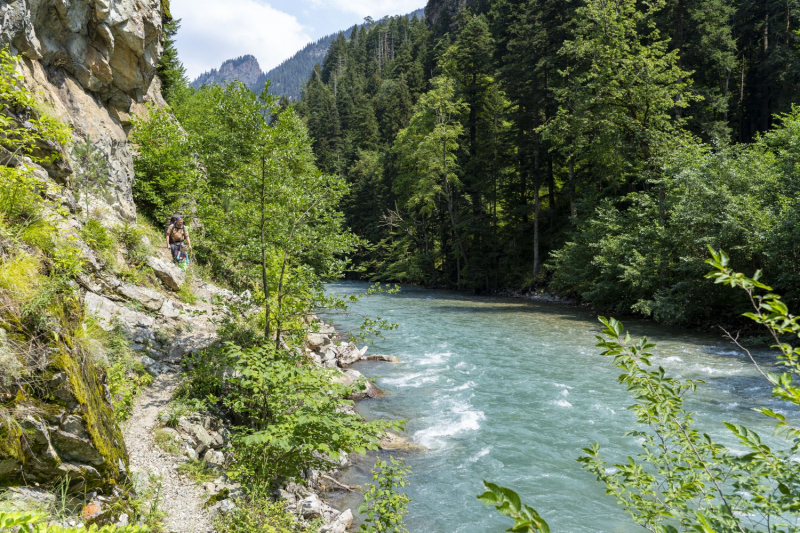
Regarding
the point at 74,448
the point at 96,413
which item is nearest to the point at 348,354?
the point at 96,413

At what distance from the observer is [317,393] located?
16.9 feet

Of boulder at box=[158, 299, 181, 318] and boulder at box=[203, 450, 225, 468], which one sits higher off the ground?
boulder at box=[158, 299, 181, 318]

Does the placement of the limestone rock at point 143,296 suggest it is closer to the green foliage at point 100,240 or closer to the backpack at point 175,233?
the green foliage at point 100,240

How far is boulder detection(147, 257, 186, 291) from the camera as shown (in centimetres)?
920

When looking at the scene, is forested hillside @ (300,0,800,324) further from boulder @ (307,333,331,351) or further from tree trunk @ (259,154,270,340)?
boulder @ (307,333,331,351)

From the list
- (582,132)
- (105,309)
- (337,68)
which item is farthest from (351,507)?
(337,68)

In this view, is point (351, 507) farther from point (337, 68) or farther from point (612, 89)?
point (337, 68)

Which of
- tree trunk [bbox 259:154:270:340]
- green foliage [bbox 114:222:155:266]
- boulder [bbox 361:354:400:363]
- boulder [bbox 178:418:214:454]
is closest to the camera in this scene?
boulder [bbox 178:418:214:454]

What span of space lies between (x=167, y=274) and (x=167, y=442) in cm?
508

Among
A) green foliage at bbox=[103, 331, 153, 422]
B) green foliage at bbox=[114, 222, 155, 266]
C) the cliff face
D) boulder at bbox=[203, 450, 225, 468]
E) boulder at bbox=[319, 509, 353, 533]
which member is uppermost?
the cliff face

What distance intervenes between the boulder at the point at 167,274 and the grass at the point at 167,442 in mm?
4796

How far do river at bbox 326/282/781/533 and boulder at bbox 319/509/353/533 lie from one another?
2.55 ft

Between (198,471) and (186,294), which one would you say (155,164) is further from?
(198,471)

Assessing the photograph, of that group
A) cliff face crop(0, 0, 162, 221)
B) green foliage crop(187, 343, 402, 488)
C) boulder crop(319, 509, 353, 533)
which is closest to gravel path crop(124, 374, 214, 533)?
green foliage crop(187, 343, 402, 488)
